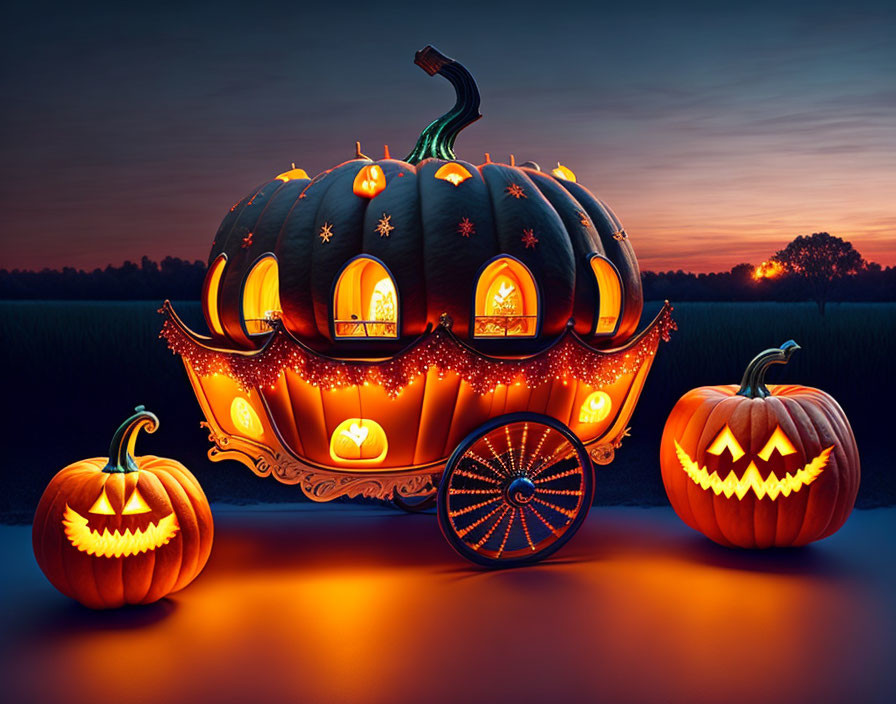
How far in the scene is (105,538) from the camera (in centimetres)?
496

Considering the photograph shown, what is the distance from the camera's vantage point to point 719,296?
10555 mm

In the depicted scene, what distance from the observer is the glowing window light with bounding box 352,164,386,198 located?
5.89 metres

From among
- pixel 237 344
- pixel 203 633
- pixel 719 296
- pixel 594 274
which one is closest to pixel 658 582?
pixel 594 274

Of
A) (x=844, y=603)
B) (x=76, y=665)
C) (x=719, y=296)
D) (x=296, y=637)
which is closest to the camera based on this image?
(x=76, y=665)

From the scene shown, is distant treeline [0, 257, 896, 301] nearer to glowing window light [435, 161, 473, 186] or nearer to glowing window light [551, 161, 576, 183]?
glowing window light [551, 161, 576, 183]

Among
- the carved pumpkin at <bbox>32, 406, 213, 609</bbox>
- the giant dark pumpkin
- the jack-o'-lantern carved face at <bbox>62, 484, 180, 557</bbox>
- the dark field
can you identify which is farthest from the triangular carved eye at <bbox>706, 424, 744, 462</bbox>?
the jack-o'-lantern carved face at <bbox>62, 484, 180, 557</bbox>

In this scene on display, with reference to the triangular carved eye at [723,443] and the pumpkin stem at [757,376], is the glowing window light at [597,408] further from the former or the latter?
the pumpkin stem at [757,376]

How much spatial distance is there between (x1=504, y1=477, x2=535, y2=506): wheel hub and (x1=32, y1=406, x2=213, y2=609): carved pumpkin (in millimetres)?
2281

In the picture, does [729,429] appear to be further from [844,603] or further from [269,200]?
[269,200]

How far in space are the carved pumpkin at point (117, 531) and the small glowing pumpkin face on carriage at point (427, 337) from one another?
0.98 m

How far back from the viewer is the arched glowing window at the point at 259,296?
6219 mm

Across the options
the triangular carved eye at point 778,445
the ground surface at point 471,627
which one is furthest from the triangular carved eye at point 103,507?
the triangular carved eye at point 778,445

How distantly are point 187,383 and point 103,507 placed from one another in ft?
15.2

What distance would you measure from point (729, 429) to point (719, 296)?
5.02 m
